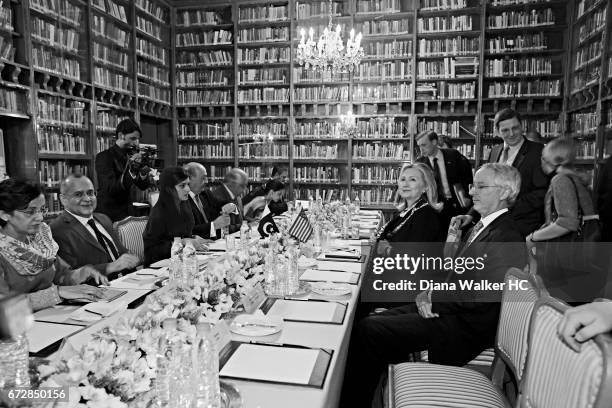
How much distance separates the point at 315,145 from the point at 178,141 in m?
2.68

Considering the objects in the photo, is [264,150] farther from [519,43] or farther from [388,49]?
[519,43]

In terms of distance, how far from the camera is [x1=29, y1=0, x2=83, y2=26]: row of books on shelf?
199 inches

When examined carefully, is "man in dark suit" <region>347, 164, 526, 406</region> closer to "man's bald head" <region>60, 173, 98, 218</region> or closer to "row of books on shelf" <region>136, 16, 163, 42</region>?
"man's bald head" <region>60, 173, 98, 218</region>

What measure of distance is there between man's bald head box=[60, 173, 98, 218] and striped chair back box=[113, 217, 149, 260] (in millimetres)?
753

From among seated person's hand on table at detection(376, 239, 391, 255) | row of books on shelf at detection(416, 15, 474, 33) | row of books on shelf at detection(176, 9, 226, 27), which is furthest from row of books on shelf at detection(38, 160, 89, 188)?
row of books on shelf at detection(416, 15, 474, 33)

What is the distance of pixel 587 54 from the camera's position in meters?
6.18

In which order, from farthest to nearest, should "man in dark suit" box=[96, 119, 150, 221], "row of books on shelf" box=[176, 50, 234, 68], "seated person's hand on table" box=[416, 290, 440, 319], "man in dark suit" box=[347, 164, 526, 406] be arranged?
"row of books on shelf" box=[176, 50, 234, 68] → "man in dark suit" box=[96, 119, 150, 221] → "seated person's hand on table" box=[416, 290, 440, 319] → "man in dark suit" box=[347, 164, 526, 406]

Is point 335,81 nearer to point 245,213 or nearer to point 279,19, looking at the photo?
point 279,19

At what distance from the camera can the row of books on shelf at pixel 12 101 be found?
461cm

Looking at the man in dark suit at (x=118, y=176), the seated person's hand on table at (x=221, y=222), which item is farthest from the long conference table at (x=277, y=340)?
the man in dark suit at (x=118, y=176)

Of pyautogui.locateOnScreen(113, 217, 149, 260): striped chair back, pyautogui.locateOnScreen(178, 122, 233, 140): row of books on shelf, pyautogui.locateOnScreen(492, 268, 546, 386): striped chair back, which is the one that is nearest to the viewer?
pyautogui.locateOnScreen(492, 268, 546, 386): striped chair back

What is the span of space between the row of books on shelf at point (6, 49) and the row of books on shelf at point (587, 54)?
7.08 m

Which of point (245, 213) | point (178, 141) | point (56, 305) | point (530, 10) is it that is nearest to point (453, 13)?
point (530, 10)

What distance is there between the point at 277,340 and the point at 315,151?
661 centimetres
